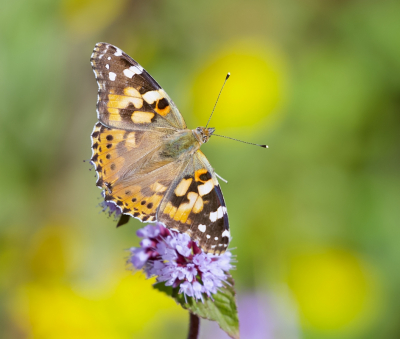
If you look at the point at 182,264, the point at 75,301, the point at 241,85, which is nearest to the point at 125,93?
the point at 182,264

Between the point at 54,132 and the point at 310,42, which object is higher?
the point at 310,42

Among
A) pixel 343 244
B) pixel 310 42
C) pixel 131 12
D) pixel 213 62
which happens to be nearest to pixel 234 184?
pixel 343 244

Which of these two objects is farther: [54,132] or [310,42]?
[310,42]

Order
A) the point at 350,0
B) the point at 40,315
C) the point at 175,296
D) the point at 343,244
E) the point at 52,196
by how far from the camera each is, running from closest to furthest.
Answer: the point at 175,296 → the point at 40,315 → the point at 343,244 → the point at 52,196 → the point at 350,0

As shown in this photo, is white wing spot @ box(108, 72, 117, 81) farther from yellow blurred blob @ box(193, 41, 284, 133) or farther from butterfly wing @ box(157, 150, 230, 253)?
yellow blurred blob @ box(193, 41, 284, 133)

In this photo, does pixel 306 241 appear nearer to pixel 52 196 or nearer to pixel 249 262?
pixel 249 262

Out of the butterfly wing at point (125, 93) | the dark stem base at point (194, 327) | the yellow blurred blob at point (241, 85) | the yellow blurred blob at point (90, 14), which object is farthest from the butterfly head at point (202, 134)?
the yellow blurred blob at point (90, 14)

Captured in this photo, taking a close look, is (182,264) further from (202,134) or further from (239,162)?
(239,162)
